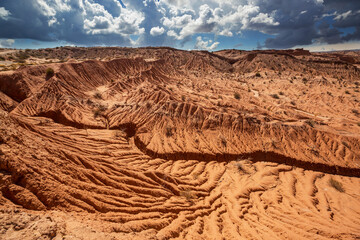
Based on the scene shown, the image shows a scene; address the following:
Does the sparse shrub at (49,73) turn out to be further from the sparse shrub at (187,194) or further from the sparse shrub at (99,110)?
the sparse shrub at (187,194)

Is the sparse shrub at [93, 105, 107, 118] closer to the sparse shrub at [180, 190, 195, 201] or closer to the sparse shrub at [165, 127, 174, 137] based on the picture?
the sparse shrub at [165, 127, 174, 137]

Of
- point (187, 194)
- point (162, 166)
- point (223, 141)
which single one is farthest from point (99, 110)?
point (187, 194)

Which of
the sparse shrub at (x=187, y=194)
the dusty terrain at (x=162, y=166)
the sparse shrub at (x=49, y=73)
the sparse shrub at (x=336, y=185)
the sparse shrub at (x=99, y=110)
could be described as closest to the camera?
the dusty terrain at (x=162, y=166)

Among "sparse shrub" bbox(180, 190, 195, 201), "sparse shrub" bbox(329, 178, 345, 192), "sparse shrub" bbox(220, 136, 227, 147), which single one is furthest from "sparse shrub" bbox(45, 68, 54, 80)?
"sparse shrub" bbox(329, 178, 345, 192)

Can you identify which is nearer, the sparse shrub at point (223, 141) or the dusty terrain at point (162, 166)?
the dusty terrain at point (162, 166)

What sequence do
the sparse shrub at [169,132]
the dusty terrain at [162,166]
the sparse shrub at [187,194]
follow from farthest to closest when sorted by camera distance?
the sparse shrub at [169,132] < the sparse shrub at [187,194] < the dusty terrain at [162,166]

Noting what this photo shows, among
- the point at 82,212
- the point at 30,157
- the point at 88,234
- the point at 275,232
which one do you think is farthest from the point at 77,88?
the point at 275,232

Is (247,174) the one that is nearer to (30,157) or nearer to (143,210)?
(143,210)

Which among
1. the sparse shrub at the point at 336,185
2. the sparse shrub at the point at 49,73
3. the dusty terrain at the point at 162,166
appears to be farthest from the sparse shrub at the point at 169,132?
the sparse shrub at the point at 49,73

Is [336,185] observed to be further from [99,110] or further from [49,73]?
[49,73]

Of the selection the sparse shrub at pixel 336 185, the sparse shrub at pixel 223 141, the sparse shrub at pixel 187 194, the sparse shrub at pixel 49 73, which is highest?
the sparse shrub at pixel 49 73
